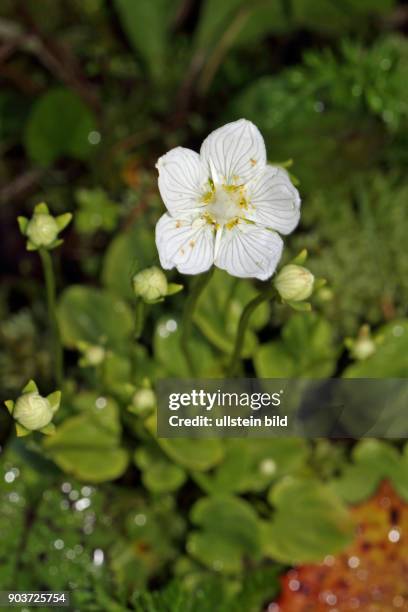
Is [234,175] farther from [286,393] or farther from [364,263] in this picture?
[364,263]

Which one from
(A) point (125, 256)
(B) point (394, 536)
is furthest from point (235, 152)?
(B) point (394, 536)

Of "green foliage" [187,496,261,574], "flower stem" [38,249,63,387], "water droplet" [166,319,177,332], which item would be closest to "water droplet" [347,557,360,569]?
"green foliage" [187,496,261,574]

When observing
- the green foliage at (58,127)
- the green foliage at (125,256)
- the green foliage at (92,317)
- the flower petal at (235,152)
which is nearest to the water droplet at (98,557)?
the green foliage at (92,317)

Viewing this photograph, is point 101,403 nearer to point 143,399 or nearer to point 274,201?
point 143,399

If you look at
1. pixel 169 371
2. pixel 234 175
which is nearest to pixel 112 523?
pixel 169 371

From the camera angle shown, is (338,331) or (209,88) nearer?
(338,331)

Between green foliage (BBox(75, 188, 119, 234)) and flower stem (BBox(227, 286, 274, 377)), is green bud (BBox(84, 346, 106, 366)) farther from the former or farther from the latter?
green foliage (BBox(75, 188, 119, 234))
